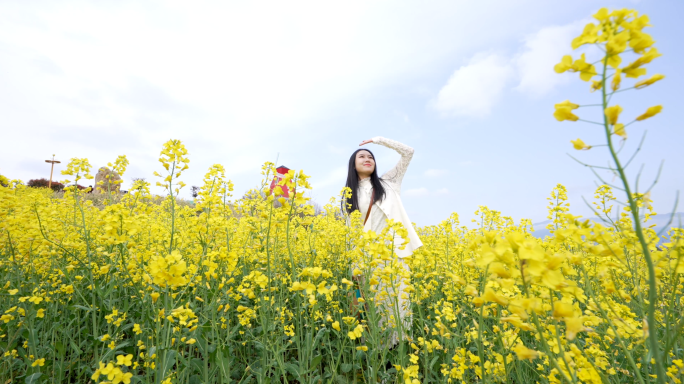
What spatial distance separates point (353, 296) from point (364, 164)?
2000 mm

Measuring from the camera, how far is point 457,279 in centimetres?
141

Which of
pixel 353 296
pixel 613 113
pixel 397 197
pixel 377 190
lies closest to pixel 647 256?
pixel 613 113

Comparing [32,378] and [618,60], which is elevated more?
[618,60]

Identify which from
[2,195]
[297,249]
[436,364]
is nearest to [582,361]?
[436,364]

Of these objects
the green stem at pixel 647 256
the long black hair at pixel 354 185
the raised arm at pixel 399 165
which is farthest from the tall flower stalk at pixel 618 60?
the raised arm at pixel 399 165

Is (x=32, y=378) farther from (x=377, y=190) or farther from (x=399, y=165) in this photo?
(x=399, y=165)

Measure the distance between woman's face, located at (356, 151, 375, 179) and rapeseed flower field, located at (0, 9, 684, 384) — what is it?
3.46 feet

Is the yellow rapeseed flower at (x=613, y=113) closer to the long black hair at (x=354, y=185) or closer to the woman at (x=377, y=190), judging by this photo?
the woman at (x=377, y=190)

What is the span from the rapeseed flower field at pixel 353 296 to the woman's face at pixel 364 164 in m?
1.05

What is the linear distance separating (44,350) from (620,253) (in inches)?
169

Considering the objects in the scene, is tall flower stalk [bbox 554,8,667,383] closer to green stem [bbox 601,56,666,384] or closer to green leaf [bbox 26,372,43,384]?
green stem [bbox 601,56,666,384]

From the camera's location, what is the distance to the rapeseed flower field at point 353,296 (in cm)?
91

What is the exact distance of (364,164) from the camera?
4.63 metres

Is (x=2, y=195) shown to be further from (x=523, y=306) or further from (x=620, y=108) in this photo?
(x=620, y=108)
